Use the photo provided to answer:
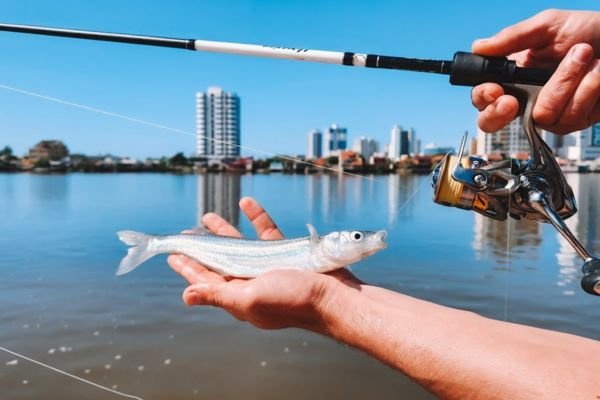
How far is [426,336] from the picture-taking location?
2674 mm

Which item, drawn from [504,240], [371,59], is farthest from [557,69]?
[504,240]

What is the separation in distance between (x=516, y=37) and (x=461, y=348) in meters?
1.79

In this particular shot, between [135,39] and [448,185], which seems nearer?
[448,185]

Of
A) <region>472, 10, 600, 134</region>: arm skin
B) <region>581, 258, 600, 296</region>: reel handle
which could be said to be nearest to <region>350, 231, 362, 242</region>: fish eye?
<region>472, 10, 600, 134</region>: arm skin

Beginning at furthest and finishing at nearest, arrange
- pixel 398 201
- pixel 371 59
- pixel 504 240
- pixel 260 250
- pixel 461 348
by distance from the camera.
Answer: pixel 398 201
pixel 504 240
pixel 260 250
pixel 371 59
pixel 461 348

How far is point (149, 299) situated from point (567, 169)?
112 meters

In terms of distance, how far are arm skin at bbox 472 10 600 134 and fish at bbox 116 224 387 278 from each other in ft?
3.36

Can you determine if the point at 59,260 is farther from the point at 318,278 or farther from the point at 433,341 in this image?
the point at 433,341

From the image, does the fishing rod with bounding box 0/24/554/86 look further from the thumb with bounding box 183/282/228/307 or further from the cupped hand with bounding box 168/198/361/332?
the thumb with bounding box 183/282/228/307

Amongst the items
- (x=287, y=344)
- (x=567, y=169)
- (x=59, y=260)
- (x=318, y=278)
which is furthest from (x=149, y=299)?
(x=567, y=169)

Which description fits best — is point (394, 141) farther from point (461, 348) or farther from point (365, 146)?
point (461, 348)

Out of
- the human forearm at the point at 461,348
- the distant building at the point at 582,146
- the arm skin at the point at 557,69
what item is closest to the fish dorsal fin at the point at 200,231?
the human forearm at the point at 461,348

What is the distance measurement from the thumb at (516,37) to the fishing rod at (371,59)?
0.08 meters

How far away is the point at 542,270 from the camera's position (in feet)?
40.5
